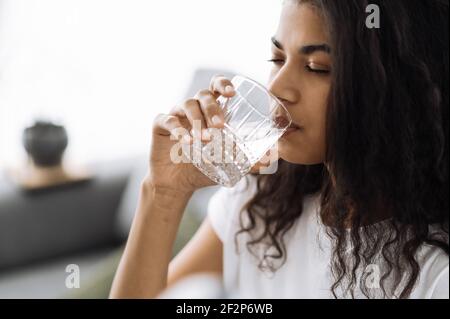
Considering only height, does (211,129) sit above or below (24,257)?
above

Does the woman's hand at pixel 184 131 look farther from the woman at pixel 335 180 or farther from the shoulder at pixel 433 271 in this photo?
the shoulder at pixel 433 271

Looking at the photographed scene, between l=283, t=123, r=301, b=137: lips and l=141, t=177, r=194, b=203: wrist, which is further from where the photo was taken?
l=141, t=177, r=194, b=203: wrist

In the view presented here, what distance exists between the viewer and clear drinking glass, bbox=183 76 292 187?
0.77 meters

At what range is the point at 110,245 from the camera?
1899mm

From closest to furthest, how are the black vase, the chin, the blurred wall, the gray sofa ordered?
the chin, the gray sofa, the blurred wall, the black vase

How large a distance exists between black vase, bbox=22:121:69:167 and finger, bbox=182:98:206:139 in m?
1.18

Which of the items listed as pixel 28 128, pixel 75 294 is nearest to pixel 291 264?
pixel 75 294

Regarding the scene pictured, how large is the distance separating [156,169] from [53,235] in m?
0.96

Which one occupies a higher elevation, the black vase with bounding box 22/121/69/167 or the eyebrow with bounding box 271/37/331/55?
the eyebrow with bounding box 271/37/331/55

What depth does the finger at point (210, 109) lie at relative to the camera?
756 mm

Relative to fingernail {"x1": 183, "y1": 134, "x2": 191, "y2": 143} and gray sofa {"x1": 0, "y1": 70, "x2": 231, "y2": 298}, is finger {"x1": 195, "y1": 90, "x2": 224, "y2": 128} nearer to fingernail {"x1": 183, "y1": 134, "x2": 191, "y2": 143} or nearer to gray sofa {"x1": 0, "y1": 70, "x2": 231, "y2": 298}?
fingernail {"x1": 183, "y1": 134, "x2": 191, "y2": 143}

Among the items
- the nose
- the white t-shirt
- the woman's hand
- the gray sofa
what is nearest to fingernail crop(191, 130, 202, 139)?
the woman's hand

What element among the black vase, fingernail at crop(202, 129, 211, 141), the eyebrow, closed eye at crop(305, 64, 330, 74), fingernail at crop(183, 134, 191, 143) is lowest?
the black vase
